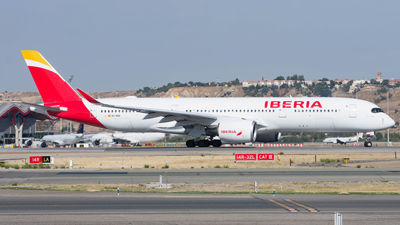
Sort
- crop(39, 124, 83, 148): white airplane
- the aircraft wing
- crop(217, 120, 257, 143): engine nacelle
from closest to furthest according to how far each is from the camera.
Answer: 1. crop(217, 120, 257, 143): engine nacelle
2. the aircraft wing
3. crop(39, 124, 83, 148): white airplane

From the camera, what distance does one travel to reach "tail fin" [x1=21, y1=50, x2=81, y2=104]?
142ft

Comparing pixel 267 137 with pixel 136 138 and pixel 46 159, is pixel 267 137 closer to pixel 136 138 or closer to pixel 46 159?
pixel 46 159

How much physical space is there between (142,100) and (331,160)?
20536 mm

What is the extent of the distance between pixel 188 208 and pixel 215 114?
27689 mm

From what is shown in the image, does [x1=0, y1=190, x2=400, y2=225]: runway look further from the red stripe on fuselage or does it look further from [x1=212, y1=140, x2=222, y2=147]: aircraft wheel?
the red stripe on fuselage

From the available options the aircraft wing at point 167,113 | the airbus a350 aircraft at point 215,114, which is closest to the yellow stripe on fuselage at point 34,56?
the airbus a350 aircraft at point 215,114

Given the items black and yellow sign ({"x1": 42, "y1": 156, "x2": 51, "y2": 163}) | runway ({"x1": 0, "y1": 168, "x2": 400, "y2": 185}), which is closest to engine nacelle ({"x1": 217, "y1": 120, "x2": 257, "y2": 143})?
runway ({"x1": 0, "y1": 168, "x2": 400, "y2": 185})

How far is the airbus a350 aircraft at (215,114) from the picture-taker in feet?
129

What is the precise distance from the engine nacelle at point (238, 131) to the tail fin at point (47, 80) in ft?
50.0

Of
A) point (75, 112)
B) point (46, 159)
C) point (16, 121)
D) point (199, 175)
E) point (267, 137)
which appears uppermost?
point (16, 121)

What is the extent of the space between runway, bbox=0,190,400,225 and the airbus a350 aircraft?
21726 mm

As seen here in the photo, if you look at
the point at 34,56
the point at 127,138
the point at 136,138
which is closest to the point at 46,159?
the point at 34,56

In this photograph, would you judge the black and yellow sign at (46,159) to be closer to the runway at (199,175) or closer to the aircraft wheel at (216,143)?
the runway at (199,175)

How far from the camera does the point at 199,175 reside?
78.4 ft
